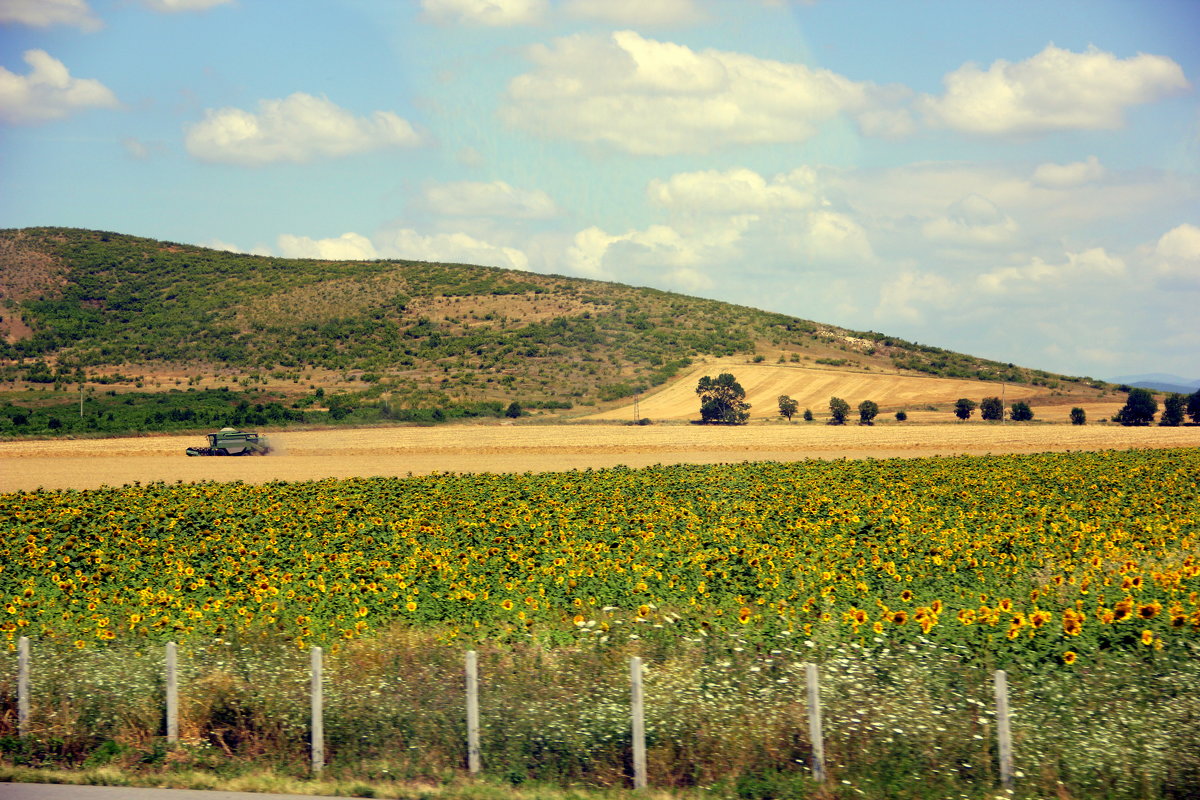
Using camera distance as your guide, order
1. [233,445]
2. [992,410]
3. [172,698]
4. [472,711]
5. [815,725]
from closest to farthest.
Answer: [815,725], [472,711], [172,698], [233,445], [992,410]

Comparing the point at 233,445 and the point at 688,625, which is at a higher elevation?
the point at 233,445

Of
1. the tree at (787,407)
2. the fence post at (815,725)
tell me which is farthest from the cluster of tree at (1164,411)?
the fence post at (815,725)

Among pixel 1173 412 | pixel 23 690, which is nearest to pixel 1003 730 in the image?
pixel 23 690

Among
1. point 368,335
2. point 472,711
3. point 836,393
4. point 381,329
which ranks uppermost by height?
point 381,329

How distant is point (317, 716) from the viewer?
35.2 feet

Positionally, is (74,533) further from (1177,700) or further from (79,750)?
(1177,700)

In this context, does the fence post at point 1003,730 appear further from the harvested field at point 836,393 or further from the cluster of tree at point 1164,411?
the cluster of tree at point 1164,411

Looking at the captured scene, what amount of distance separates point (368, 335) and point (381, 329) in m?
2.43

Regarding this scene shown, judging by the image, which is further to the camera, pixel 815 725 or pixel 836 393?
pixel 836 393

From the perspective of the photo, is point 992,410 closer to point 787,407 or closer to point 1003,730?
point 787,407

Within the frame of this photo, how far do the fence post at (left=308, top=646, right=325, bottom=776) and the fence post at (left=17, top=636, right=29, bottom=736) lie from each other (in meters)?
3.57

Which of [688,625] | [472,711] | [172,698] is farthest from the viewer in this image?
[688,625]

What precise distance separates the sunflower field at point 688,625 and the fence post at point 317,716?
346 mm

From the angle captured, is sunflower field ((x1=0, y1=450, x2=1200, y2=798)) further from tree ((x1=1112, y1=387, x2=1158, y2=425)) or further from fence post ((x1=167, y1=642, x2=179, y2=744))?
tree ((x1=1112, y1=387, x2=1158, y2=425))
